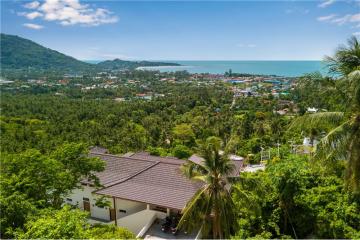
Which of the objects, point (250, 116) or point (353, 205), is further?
point (250, 116)

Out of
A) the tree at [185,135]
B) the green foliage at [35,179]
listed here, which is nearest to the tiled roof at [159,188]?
the green foliage at [35,179]

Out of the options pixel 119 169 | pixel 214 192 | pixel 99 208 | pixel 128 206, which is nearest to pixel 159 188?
pixel 128 206

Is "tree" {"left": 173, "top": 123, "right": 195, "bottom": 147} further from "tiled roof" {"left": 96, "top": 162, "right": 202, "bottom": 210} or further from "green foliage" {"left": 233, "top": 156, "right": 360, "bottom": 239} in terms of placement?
"green foliage" {"left": 233, "top": 156, "right": 360, "bottom": 239}

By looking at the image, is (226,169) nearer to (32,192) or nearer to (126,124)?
(32,192)

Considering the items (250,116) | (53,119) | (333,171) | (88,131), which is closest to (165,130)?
(88,131)

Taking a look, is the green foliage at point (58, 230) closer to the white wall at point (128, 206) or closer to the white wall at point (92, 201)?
the white wall at point (128, 206)

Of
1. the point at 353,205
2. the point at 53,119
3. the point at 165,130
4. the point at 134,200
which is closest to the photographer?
the point at 353,205

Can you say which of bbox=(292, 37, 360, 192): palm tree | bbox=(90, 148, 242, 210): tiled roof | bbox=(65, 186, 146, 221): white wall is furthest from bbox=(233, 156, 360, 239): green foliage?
bbox=(65, 186, 146, 221): white wall
